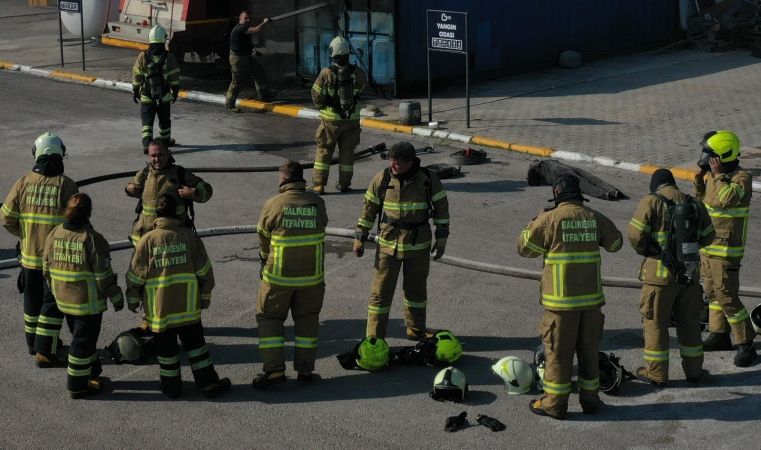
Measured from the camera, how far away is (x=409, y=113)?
58.7 ft

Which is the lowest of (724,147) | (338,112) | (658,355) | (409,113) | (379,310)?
(658,355)

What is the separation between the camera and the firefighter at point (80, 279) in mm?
8414

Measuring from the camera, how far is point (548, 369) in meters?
8.14

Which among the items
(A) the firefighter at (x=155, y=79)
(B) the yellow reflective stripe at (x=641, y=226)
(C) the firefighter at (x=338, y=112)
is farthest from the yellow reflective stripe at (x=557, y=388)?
(A) the firefighter at (x=155, y=79)

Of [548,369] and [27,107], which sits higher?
[27,107]

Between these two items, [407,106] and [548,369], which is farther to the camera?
[407,106]

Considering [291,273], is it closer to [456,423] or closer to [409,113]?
[456,423]

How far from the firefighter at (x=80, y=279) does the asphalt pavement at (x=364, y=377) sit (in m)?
0.32

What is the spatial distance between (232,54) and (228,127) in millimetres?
1728

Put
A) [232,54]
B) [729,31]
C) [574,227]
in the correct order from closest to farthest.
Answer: [574,227] → [232,54] → [729,31]

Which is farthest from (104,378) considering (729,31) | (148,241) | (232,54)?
(729,31)

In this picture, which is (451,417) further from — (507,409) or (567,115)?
(567,115)

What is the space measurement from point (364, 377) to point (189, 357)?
140 cm

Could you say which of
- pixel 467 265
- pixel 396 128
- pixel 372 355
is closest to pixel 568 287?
pixel 372 355
